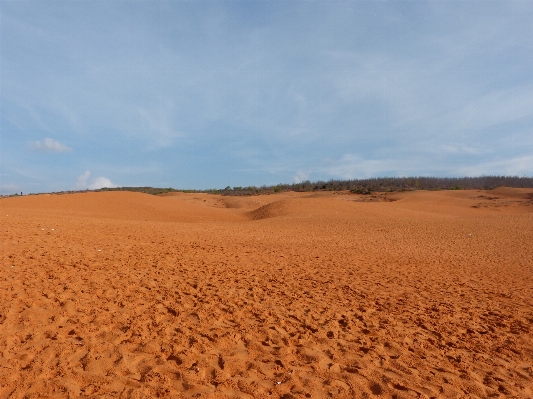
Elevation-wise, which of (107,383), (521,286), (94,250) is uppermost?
(94,250)

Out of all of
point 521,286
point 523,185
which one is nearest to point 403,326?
point 521,286

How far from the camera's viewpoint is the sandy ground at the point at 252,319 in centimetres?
387

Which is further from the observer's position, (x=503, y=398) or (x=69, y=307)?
(x=69, y=307)

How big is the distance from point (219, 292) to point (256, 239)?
745 cm

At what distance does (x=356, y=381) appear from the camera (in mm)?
3936

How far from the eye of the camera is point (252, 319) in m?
5.68

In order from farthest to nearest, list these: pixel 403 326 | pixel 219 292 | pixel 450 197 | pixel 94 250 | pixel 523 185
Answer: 1. pixel 523 185
2. pixel 450 197
3. pixel 94 250
4. pixel 219 292
5. pixel 403 326

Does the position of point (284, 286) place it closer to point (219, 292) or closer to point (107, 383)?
point (219, 292)

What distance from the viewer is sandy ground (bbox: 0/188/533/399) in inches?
152

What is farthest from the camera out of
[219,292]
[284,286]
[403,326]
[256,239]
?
[256,239]

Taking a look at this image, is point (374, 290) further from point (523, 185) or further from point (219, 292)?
point (523, 185)

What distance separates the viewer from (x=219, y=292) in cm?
702

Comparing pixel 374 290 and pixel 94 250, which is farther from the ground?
pixel 94 250

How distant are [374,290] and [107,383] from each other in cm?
564
